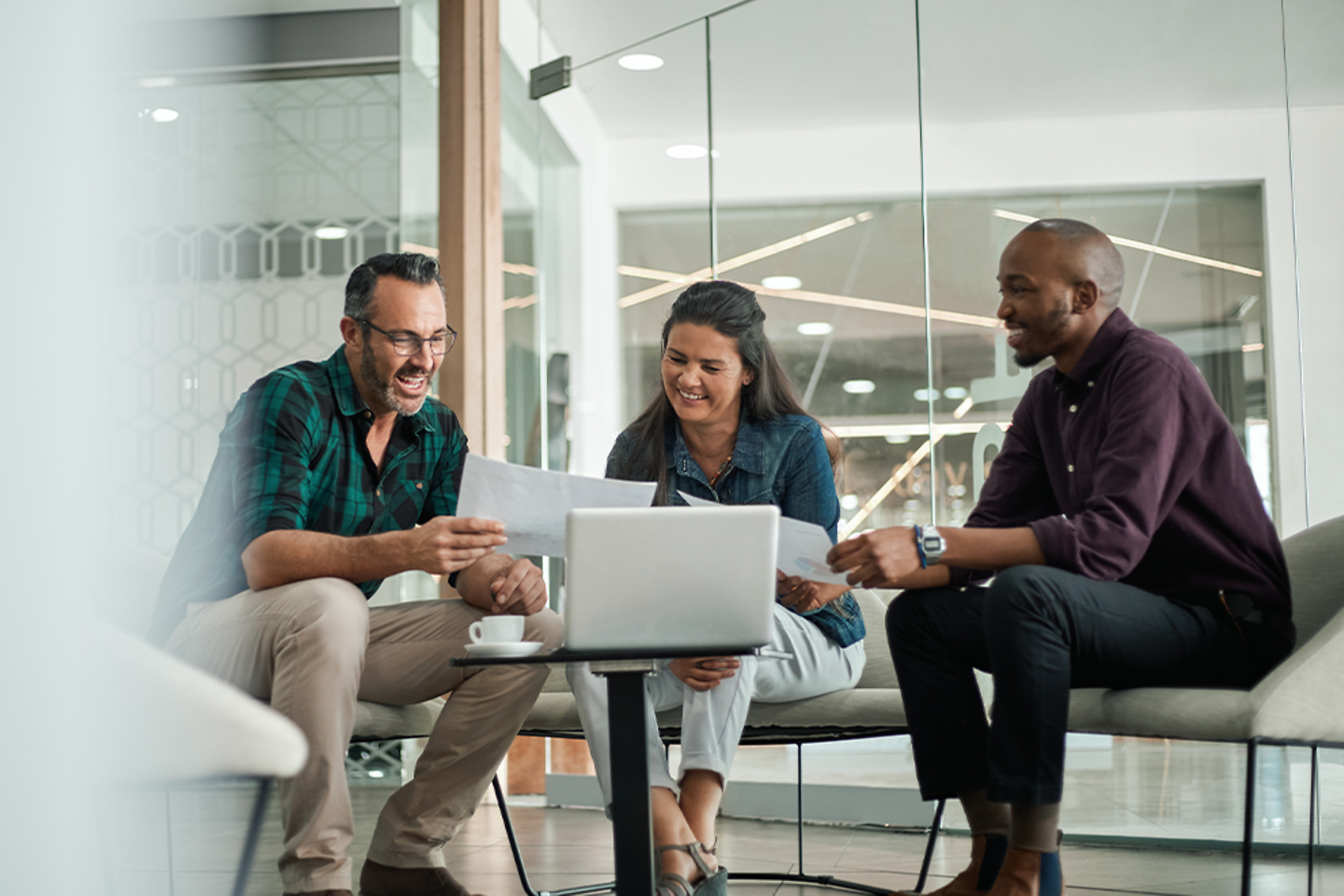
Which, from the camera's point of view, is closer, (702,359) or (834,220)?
(702,359)

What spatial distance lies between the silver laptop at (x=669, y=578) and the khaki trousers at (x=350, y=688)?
538 millimetres

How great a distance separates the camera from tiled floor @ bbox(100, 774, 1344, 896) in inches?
62.9

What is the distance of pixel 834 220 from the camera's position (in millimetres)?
3502

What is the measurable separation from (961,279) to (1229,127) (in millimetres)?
740

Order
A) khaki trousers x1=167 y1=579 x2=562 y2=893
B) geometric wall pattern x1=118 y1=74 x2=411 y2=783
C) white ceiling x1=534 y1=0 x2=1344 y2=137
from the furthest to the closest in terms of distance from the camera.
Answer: white ceiling x1=534 y1=0 x2=1344 y2=137 → khaki trousers x1=167 y1=579 x2=562 y2=893 → geometric wall pattern x1=118 y1=74 x2=411 y2=783

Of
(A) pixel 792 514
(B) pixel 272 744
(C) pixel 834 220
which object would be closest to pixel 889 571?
(A) pixel 792 514

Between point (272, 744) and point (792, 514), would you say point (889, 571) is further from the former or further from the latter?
point (272, 744)

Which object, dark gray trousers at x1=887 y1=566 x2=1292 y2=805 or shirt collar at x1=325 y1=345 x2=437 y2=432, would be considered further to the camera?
shirt collar at x1=325 y1=345 x2=437 y2=432

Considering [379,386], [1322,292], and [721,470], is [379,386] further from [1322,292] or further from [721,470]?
[1322,292]

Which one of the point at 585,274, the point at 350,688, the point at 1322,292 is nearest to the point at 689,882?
the point at 350,688

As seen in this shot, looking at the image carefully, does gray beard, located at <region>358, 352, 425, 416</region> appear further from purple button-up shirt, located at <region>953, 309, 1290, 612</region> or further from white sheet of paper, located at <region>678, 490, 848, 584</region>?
purple button-up shirt, located at <region>953, 309, 1290, 612</region>

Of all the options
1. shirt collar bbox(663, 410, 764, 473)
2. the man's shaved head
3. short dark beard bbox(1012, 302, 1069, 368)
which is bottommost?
shirt collar bbox(663, 410, 764, 473)

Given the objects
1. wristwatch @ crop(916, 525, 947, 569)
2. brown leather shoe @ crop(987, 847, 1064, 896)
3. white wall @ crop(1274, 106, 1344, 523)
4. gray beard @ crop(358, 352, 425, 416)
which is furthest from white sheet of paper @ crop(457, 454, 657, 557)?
white wall @ crop(1274, 106, 1344, 523)

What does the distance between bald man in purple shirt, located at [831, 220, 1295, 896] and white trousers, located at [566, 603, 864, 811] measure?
0.49 feet
